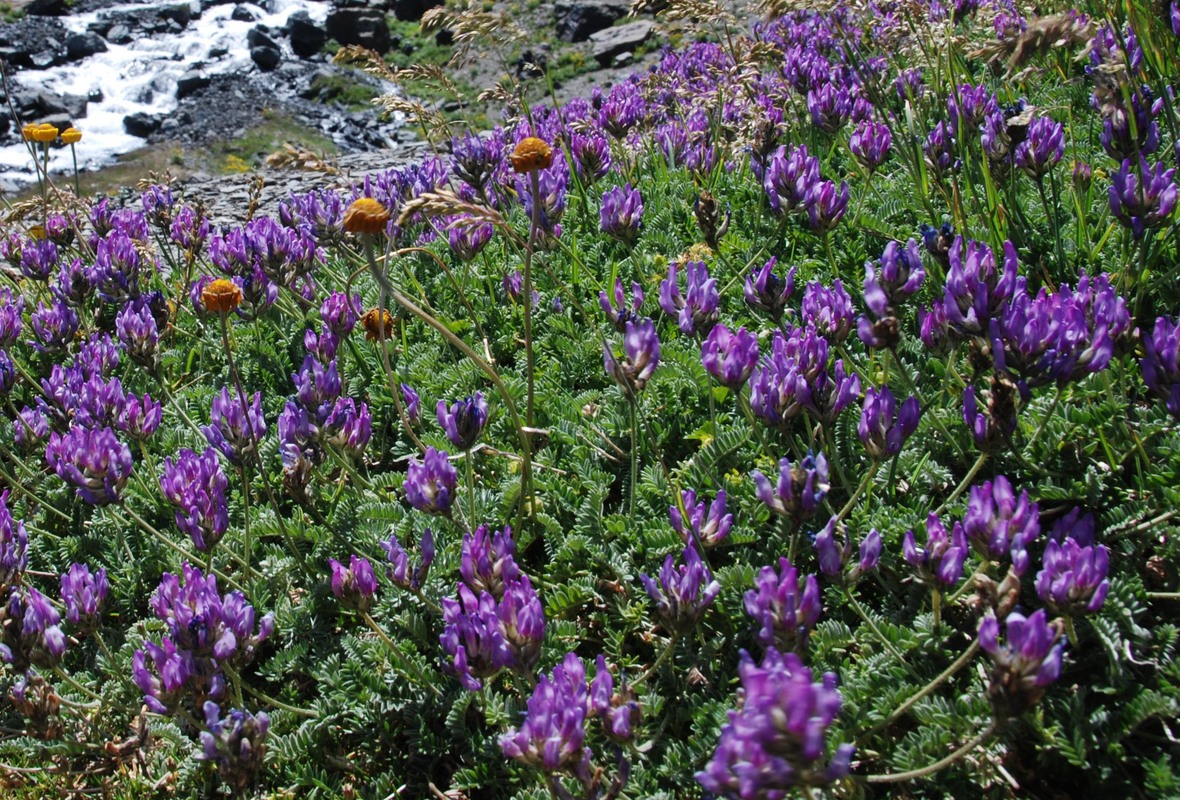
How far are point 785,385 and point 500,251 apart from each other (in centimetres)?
306

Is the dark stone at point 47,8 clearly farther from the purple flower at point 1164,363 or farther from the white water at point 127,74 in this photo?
the purple flower at point 1164,363

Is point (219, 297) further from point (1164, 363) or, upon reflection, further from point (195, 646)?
point (1164, 363)

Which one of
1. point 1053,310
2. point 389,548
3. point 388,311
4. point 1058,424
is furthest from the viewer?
point 388,311

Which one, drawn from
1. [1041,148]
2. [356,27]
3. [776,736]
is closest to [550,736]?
[776,736]

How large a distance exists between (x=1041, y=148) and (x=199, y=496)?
3.13m

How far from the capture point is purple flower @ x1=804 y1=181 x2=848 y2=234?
10.6 feet

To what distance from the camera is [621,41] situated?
24.6 m

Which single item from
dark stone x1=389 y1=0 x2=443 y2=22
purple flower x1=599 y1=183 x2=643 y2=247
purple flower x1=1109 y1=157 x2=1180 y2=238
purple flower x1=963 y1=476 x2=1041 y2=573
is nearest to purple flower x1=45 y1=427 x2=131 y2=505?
purple flower x1=599 y1=183 x2=643 y2=247

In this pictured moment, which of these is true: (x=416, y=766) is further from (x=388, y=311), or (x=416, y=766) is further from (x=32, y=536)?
(x=388, y=311)

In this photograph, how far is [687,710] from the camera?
7.66ft

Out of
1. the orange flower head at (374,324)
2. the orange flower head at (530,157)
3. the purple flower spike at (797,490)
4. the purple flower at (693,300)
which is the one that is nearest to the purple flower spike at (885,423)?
the purple flower spike at (797,490)

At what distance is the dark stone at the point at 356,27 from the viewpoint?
33469 millimetres

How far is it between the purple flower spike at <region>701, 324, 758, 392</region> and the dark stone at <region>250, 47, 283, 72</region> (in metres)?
31.6

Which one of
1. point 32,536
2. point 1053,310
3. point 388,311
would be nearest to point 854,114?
point 388,311
